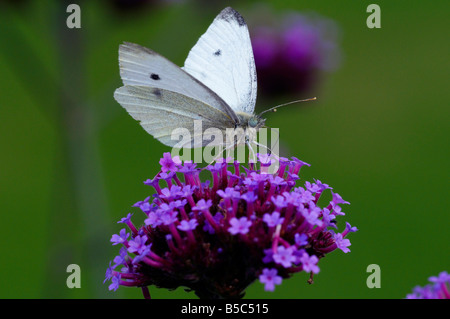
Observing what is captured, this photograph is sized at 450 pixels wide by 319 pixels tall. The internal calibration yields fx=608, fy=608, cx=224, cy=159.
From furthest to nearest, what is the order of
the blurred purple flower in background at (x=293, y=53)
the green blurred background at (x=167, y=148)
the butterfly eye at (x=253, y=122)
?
the blurred purple flower in background at (x=293, y=53) → the green blurred background at (x=167, y=148) → the butterfly eye at (x=253, y=122)

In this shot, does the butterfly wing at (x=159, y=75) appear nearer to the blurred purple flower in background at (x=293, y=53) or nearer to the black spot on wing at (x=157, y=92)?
the black spot on wing at (x=157, y=92)

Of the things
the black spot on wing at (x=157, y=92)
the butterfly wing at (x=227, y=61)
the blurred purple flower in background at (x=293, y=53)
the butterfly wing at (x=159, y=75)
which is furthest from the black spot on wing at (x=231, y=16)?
the blurred purple flower in background at (x=293, y=53)

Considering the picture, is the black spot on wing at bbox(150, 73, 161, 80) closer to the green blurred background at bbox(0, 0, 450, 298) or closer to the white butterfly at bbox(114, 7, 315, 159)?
the white butterfly at bbox(114, 7, 315, 159)

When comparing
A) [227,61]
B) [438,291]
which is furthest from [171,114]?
[438,291]

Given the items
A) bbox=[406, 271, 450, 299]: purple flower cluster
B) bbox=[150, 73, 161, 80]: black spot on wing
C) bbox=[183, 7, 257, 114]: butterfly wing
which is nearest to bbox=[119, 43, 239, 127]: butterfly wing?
bbox=[150, 73, 161, 80]: black spot on wing

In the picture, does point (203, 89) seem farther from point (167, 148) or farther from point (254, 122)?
point (167, 148)

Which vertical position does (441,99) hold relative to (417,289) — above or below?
above
